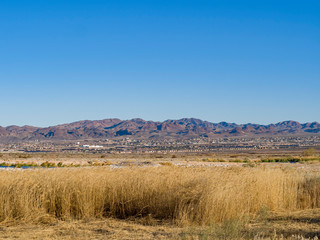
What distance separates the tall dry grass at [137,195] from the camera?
9984 millimetres

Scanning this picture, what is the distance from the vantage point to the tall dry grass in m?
9.98

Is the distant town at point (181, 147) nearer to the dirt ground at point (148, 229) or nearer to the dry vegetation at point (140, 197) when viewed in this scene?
the dry vegetation at point (140, 197)

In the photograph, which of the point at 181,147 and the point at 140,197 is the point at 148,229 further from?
the point at 181,147

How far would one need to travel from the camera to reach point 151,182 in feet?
36.7

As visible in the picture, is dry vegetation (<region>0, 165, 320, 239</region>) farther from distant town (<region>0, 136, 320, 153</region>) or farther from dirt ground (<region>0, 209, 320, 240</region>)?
distant town (<region>0, 136, 320, 153</region>)

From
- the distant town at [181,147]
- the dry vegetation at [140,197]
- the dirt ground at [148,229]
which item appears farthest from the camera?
the distant town at [181,147]

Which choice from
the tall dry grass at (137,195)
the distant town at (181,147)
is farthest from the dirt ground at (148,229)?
the distant town at (181,147)

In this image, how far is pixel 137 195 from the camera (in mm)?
10977

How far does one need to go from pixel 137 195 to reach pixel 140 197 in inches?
4.1

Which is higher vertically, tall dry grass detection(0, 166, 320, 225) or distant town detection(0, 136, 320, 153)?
tall dry grass detection(0, 166, 320, 225)

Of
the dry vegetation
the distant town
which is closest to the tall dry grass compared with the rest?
the dry vegetation

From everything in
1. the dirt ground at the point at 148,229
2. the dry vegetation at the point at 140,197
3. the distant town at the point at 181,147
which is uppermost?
the dry vegetation at the point at 140,197

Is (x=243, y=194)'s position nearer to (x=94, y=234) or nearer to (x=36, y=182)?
(x=94, y=234)

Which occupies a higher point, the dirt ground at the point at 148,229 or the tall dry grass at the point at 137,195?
the tall dry grass at the point at 137,195
